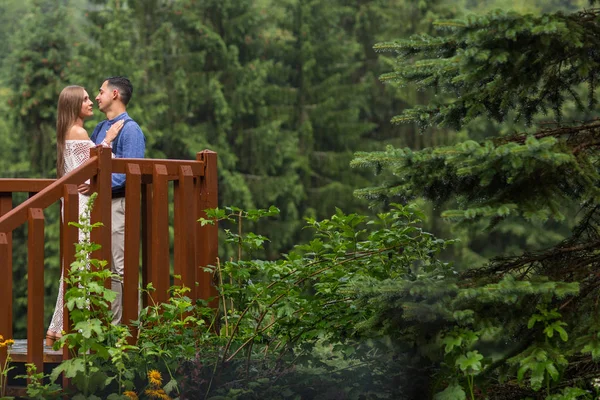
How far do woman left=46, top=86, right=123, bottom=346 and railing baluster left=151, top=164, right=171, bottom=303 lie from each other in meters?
0.59

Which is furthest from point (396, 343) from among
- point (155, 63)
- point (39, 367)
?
point (155, 63)

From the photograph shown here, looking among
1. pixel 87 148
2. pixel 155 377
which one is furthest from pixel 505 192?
pixel 87 148

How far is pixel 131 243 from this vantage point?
4996 millimetres

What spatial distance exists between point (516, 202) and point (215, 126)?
23.0 meters

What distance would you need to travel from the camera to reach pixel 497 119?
14.5 feet

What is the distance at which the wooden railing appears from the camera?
182 inches

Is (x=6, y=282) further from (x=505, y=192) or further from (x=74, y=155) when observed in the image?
(x=505, y=192)

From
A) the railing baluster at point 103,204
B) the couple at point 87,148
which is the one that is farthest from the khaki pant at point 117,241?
the railing baluster at point 103,204

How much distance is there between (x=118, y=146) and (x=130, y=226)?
32.1 inches

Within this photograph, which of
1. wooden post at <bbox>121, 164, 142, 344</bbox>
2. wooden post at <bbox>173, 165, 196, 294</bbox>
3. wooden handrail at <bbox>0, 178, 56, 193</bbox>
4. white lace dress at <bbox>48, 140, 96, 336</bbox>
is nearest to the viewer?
wooden post at <bbox>121, 164, 142, 344</bbox>

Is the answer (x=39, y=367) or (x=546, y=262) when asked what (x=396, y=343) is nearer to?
(x=546, y=262)

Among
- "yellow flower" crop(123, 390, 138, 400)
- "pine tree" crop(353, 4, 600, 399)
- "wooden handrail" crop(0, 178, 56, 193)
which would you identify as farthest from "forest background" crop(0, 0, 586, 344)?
"pine tree" crop(353, 4, 600, 399)

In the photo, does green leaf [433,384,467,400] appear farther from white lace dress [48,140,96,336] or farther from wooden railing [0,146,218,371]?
white lace dress [48,140,96,336]

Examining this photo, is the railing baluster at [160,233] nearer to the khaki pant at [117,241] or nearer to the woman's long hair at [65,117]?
the khaki pant at [117,241]
